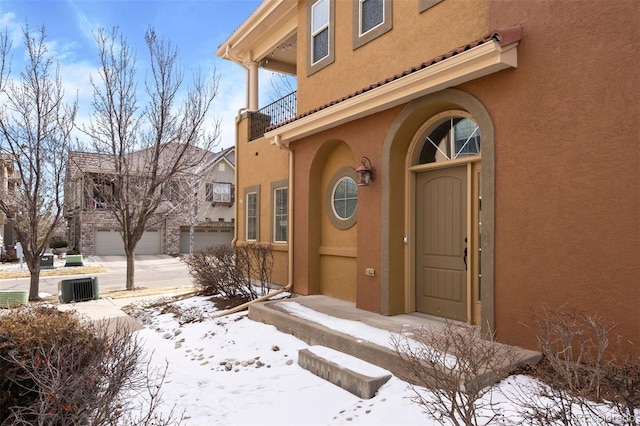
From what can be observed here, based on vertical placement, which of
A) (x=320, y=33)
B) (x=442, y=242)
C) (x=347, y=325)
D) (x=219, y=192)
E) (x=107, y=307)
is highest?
(x=320, y=33)

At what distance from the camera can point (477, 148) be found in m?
5.68

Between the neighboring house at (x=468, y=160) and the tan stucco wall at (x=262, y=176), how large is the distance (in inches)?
7.1

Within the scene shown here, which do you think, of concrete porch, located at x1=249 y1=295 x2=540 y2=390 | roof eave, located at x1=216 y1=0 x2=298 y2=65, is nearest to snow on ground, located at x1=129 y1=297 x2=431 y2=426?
concrete porch, located at x1=249 y1=295 x2=540 y2=390

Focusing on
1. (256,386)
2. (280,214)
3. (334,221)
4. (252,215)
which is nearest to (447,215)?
(334,221)

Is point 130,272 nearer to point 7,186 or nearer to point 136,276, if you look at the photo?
point 136,276

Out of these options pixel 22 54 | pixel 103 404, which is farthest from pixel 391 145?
pixel 22 54

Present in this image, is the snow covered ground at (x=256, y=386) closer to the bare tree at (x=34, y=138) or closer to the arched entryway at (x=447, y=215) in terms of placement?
the arched entryway at (x=447, y=215)

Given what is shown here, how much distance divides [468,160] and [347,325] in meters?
2.80

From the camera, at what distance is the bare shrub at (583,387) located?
243 centimetres

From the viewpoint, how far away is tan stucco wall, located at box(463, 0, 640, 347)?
3.81 metres

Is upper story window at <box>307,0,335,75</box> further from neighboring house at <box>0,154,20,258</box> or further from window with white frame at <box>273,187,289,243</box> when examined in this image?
neighboring house at <box>0,154,20,258</box>

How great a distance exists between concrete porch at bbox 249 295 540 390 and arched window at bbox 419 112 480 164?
2371 millimetres

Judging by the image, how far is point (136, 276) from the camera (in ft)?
64.4

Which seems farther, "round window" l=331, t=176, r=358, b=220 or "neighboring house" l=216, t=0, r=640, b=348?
"round window" l=331, t=176, r=358, b=220
